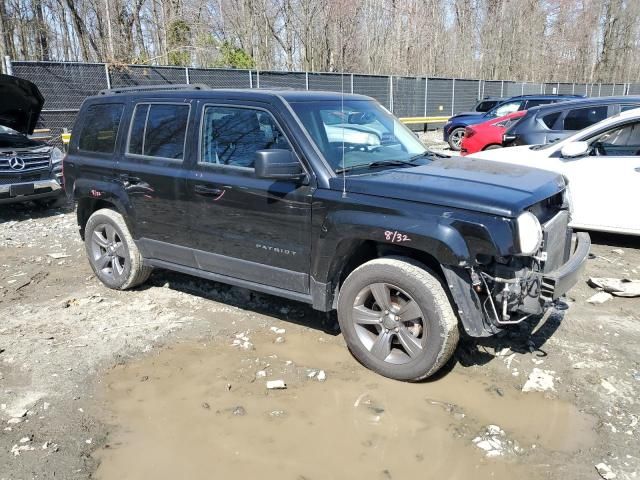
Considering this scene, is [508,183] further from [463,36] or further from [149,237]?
[463,36]

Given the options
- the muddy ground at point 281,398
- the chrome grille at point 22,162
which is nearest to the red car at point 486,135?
the muddy ground at point 281,398

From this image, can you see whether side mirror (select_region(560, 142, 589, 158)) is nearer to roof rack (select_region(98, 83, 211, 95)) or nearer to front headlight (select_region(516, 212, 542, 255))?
front headlight (select_region(516, 212, 542, 255))

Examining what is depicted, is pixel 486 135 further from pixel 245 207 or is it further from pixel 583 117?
pixel 245 207

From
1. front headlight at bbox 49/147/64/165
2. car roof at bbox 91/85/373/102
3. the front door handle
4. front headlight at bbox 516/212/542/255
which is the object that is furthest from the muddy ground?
front headlight at bbox 49/147/64/165

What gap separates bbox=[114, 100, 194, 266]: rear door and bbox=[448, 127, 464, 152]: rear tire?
13.5 meters

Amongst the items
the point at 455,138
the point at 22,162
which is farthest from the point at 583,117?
the point at 455,138

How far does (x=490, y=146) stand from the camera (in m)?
11.8

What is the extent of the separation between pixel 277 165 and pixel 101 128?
8.19 feet

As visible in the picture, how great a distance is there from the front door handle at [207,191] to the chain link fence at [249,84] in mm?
3613

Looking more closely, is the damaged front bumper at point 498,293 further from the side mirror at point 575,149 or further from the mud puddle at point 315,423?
the side mirror at point 575,149

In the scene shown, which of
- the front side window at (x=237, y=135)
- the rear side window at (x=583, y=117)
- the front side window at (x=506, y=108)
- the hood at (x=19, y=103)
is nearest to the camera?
the front side window at (x=237, y=135)

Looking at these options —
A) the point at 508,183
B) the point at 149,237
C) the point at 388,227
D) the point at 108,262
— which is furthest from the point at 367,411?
the point at 108,262

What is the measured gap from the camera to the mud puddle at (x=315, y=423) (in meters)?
3.01

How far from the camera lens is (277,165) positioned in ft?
12.3
